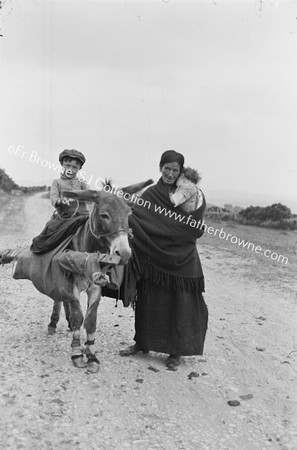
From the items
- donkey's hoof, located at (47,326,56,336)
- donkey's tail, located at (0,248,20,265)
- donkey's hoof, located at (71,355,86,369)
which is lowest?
donkey's hoof, located at (47,326,56,336)

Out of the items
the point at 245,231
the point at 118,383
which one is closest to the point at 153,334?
the point at 118,383

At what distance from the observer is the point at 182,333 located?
16.8 feet

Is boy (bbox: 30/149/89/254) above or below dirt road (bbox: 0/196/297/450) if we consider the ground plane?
above

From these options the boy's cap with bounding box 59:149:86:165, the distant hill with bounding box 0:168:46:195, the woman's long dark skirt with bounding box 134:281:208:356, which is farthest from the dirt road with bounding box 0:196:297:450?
the distant hill with bounding box 0:168:46:195

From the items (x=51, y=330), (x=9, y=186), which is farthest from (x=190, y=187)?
(x=9, y=186)

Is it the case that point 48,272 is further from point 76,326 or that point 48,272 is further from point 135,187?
point 135,187

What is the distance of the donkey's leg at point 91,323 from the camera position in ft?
15.9

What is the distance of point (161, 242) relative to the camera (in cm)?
507

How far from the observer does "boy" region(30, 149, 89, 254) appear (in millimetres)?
5089

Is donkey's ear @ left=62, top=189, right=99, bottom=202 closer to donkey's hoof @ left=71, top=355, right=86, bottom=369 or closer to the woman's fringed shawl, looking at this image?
the woman's fringed shawl

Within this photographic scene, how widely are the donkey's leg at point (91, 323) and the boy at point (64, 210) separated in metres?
0.69

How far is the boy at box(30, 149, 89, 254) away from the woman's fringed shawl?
643 millimetres

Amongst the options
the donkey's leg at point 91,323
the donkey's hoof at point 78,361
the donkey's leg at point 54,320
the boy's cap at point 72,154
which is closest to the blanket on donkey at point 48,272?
the donkey's leg at point 91,323

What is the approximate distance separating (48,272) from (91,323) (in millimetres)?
703
